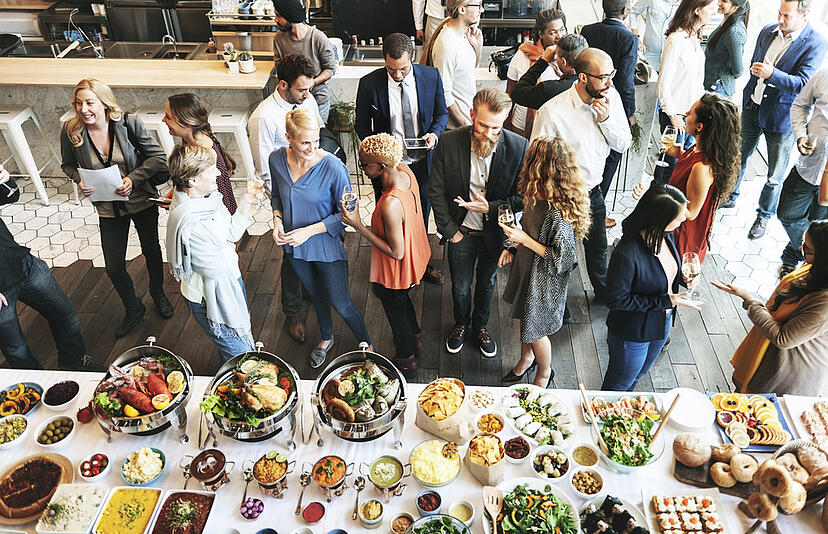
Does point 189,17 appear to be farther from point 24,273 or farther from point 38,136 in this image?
point 24,273

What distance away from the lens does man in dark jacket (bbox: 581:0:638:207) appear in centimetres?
408

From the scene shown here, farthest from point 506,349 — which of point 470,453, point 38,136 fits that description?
point 38,136

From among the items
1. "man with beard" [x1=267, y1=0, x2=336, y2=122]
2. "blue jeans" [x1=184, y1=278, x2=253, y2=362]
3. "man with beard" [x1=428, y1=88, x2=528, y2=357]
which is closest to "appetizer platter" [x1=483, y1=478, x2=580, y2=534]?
"man with beard" [x1=428, y1=88, x2=528, y2=357]

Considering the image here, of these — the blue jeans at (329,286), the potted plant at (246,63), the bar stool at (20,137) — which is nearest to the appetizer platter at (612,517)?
the blue jeans at (329,286)

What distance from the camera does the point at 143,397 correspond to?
88.7 inches

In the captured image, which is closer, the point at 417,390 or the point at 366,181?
the point at 417,390

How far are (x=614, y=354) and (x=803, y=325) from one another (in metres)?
0.81

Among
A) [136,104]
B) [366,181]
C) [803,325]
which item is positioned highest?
[803,325]

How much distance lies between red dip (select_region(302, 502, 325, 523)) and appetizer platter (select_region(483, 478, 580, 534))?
563 millimetres

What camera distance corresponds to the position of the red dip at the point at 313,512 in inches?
80.9

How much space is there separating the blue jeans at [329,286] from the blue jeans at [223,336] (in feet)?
1.31

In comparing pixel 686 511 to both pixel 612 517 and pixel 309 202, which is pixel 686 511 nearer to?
pixel 612 517

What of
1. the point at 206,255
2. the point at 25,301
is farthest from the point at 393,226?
the point at 25,301

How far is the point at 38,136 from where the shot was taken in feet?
18.2
